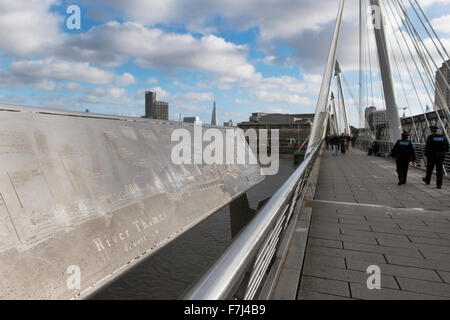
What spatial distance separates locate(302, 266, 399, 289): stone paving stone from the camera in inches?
104

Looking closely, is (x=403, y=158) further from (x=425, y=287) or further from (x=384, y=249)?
(x=425, y=287)

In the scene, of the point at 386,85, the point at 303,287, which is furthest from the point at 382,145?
the point at 303,287

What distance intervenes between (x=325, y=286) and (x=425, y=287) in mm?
843

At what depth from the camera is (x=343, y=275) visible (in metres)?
2.78

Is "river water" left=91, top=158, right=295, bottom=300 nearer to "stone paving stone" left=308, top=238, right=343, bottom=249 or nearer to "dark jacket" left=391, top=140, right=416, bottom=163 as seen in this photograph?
"stone paving stone" left=308, top=238, right=343, bottom=249

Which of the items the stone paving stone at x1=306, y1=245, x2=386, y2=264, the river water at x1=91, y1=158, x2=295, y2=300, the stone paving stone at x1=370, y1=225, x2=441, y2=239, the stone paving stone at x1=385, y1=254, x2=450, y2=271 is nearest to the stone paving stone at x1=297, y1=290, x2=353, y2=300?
the stone paving stone at x1=306, y1=245, x2=386, y2=264

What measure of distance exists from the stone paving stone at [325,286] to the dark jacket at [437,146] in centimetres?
661

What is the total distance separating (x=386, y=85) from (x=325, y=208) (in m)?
11.2

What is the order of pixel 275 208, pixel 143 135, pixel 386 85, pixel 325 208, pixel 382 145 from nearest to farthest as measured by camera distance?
pixel 275 208
pixel 143 135
pixel 325 208
pixel 386 85
pixel 382 145

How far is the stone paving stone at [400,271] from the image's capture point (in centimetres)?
277

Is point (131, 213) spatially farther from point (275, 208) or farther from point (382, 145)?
point (382, 145)

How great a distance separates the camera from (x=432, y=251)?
3.41 metres

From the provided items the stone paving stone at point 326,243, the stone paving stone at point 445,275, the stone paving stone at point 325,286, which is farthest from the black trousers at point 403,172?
the stone paving stone at point 325,286

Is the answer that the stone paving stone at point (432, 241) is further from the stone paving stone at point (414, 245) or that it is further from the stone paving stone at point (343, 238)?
the stone paving stone at point (343, 238)
